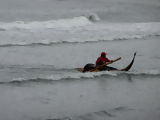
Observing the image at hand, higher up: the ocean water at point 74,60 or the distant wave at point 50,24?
the distant wave at point 50,24

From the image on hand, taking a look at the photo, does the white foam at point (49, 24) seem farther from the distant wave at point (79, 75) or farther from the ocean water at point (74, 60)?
the distant wave at point (79, 75)

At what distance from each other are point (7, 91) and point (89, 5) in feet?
68.4

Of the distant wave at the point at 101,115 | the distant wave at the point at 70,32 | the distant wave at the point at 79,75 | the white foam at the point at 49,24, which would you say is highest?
the white foam at the point at 49,24

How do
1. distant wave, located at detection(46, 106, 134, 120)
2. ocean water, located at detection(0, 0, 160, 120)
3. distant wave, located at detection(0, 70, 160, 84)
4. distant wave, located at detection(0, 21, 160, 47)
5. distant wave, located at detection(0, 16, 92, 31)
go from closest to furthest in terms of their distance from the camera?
distant wave, located at detection(46, 106, 134, 120) < ocean water, located at detection(0, 0, 160, 120) < distant wave, located at detection(0, 70, 160, 84) < distant wave, located at detection(0, 21, 160, 47) < distant wave, located at detection(0, 16, 92, 31)

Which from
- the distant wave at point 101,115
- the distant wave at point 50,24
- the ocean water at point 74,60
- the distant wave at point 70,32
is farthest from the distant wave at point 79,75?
the distant wave at point 50,24

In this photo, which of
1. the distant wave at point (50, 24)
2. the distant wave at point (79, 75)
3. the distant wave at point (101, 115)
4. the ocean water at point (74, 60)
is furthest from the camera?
the distant wave at point (50, 24)

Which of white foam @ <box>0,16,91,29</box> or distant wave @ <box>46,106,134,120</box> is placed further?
white foam @ <box>0,16,91,29</box>

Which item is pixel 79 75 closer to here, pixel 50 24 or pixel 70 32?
pixel 70 32

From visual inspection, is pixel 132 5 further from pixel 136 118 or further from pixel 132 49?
pixel 136 118

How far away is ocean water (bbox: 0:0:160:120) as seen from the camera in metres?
12.1

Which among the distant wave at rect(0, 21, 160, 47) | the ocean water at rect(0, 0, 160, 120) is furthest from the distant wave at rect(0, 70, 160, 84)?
the distant wave at rect(0, 21, 160, 47)

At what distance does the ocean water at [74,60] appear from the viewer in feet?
39.8

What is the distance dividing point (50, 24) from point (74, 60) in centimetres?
870

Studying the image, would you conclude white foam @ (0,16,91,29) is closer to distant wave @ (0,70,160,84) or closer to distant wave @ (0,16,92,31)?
distant wave @ (0,16,92,31)
